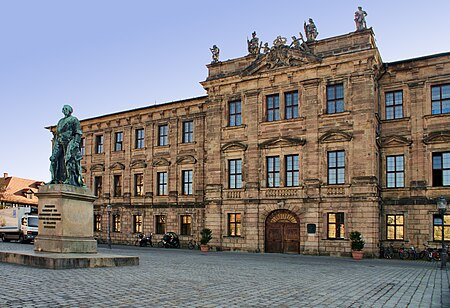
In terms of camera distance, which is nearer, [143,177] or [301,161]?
[301,161]

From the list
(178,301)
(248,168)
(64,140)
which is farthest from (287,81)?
(178,301)

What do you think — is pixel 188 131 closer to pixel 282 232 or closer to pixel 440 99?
pixel 282 232

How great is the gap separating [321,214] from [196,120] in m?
14.9

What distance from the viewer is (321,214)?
111ft

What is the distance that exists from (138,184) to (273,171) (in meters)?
15.7

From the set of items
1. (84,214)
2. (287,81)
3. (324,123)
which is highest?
(287,81)

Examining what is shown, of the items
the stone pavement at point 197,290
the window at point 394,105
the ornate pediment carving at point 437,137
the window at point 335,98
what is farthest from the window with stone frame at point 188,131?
the stone pavement at point 197,290

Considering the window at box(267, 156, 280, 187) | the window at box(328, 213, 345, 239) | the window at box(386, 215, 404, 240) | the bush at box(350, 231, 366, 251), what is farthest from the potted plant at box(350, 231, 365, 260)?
the window at box(267, 156, 280, 187)

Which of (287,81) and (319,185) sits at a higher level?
(287,81)

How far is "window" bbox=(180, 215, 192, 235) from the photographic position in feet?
139

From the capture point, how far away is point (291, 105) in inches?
1427

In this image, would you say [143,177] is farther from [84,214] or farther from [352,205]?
[84,214]

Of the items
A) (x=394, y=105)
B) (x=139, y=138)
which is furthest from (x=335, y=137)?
(x=139, y=138)

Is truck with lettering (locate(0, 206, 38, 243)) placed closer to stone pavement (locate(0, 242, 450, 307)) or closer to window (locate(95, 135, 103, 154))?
window (locate(95, 135, 103, 154))
